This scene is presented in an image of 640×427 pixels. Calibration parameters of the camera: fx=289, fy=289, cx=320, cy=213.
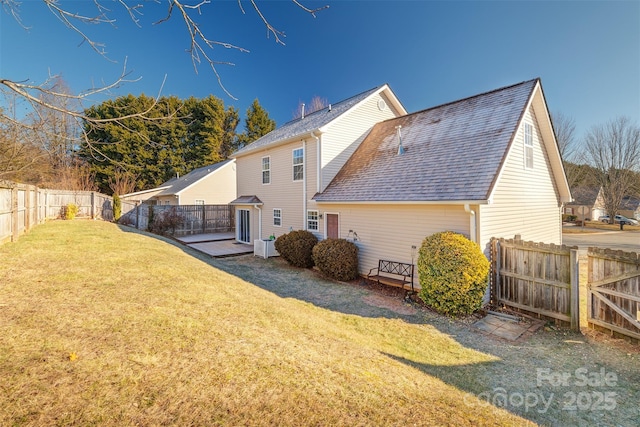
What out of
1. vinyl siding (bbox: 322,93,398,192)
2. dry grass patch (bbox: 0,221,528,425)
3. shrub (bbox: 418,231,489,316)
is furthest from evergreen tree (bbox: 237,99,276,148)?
shrub (bbox: 418,231,489,316)

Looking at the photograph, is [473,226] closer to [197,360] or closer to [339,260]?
[339,260]

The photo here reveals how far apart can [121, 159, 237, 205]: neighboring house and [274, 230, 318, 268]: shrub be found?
15.3m

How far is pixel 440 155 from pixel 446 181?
1533 millimetres

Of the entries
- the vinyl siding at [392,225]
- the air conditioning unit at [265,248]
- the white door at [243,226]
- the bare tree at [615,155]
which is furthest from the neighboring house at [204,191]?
the bare tree at [615,155]

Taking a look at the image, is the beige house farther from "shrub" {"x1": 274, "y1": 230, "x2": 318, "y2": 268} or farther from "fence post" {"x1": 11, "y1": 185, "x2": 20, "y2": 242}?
"fence post" {"x1": 11, "y1": 185, "x2": 20, "y2": 242}

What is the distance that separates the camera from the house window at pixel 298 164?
43.4 ft

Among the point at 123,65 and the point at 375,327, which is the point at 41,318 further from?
the point at 375,327

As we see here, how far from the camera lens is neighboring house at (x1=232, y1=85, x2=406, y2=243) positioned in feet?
41.2

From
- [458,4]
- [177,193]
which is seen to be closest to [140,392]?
[458,4]

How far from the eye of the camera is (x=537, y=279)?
7027 mm

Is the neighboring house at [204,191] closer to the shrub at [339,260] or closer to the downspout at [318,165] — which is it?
the downspout at [318,165]

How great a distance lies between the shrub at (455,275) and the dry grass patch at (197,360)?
113 cm

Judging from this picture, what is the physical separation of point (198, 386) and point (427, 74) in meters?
18.6

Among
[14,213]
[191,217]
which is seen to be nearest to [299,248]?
[14,213]
